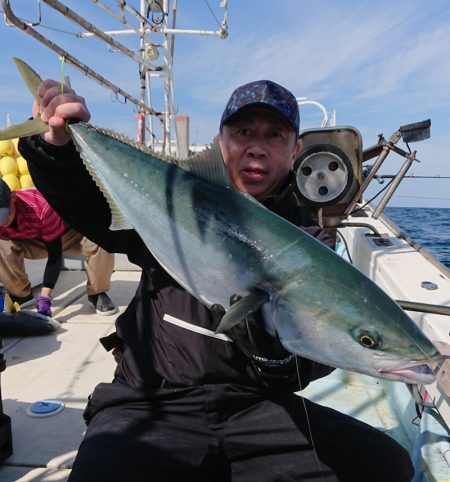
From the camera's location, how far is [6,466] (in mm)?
2328

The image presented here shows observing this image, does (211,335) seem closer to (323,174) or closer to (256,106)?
(256,106)

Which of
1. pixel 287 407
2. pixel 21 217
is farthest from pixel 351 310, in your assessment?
pixel 21 217

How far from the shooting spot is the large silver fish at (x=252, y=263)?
4.42 feet

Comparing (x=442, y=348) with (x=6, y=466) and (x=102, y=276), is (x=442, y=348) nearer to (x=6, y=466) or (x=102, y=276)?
(x=6, y=466)

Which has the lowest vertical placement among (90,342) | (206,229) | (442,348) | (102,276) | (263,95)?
(90,342)

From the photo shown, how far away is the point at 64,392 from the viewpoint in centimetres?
316

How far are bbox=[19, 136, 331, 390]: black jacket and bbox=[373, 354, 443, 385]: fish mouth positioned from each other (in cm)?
63

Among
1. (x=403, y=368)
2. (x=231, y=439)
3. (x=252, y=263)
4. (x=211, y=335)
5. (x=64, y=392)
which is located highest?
(x=252, y=263)

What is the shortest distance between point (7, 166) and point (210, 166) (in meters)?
6.18

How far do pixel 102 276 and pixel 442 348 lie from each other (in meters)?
3.64

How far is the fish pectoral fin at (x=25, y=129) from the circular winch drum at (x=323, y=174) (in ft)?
9.35

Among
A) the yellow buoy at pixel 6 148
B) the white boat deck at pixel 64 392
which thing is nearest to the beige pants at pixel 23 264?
the white boat deck at pixel 64 392

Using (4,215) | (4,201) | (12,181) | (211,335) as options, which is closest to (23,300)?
(4,215)

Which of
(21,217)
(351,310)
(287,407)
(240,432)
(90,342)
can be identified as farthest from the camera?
(21,217)
